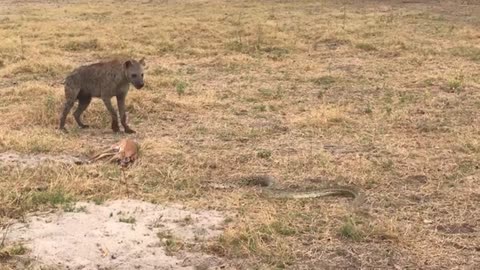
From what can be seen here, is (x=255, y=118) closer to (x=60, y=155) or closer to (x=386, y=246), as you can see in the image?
(x=60, y=155)

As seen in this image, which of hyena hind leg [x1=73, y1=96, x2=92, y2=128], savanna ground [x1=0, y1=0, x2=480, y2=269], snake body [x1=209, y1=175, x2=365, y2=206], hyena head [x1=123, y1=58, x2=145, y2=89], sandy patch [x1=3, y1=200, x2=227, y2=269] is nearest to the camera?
sandy patch [x1=3, y1=200, x2=227, y2=269]

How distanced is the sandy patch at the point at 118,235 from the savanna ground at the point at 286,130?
Answer: 208 millimetres

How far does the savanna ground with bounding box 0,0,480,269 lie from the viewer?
5.30m

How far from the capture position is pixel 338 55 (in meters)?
14.2

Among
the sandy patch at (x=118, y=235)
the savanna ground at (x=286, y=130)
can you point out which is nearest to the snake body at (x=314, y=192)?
the savanna ground at (x=286, y=130)

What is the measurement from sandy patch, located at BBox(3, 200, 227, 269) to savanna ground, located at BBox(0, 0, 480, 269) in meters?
0.21

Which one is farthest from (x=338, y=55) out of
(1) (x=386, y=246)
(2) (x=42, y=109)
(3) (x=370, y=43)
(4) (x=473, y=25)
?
(1) (x=386, y=246)

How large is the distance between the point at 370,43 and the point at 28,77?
7.20 meters

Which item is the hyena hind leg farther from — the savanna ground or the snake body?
the snake body

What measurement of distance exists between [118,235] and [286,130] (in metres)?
3.70

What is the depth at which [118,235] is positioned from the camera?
5227 millimetres

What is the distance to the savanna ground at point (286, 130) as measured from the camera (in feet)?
17.4

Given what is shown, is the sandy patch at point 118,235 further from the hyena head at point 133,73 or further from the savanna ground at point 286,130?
the hyena head at point 133,73

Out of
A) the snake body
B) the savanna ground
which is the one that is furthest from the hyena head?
the snake body
